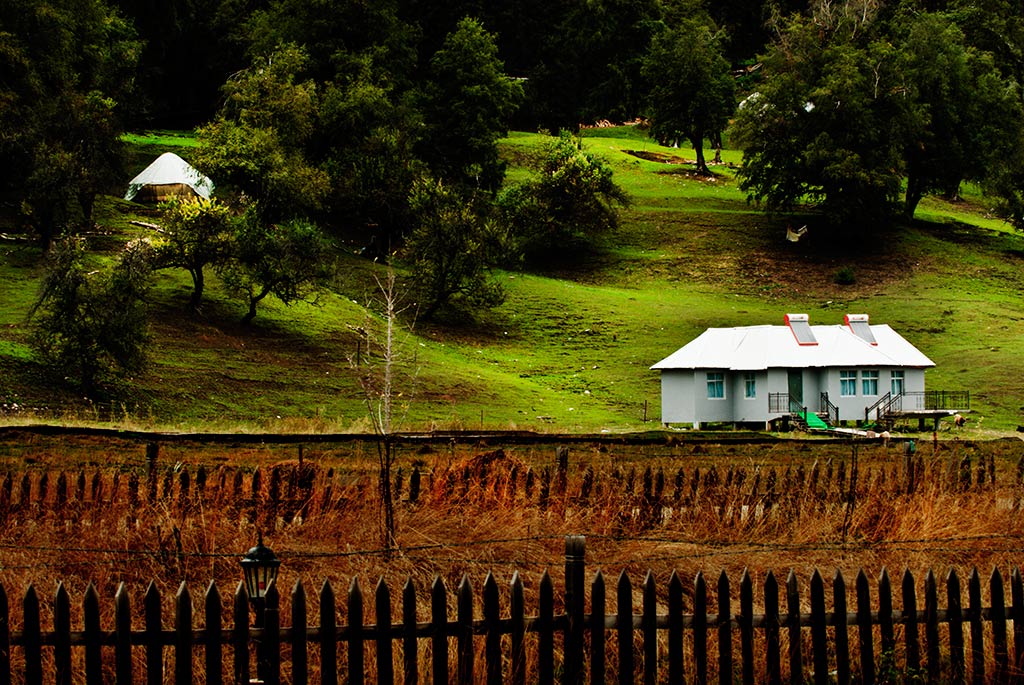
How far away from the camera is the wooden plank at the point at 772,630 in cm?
920

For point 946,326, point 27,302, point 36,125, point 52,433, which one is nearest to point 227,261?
point 27,302

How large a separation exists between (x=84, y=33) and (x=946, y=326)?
55.1 m

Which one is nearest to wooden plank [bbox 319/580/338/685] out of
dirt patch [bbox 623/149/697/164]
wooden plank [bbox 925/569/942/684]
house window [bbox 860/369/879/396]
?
wooden plank [bbox 925/569/942/684]

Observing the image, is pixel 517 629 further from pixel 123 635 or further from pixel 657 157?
pixel 657 157

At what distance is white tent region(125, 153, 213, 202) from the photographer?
7475 centimetres

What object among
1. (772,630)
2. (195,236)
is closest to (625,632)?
(772,630)

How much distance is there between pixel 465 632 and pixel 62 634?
8.59 feet

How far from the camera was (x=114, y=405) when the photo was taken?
1647 inches

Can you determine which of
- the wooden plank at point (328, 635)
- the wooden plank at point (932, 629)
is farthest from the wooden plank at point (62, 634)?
the wooden plank at point (932, 629)

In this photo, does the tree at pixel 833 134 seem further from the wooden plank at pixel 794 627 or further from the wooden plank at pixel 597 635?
the wooden plank at pixel 597 635

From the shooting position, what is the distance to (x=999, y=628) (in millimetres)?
10125

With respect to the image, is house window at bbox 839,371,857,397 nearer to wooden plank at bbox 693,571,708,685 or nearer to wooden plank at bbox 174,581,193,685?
wooden plank at bbox 693,571,708,685

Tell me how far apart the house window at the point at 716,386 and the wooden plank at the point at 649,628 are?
4236cm

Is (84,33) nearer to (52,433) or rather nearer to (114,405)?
(114,405)
